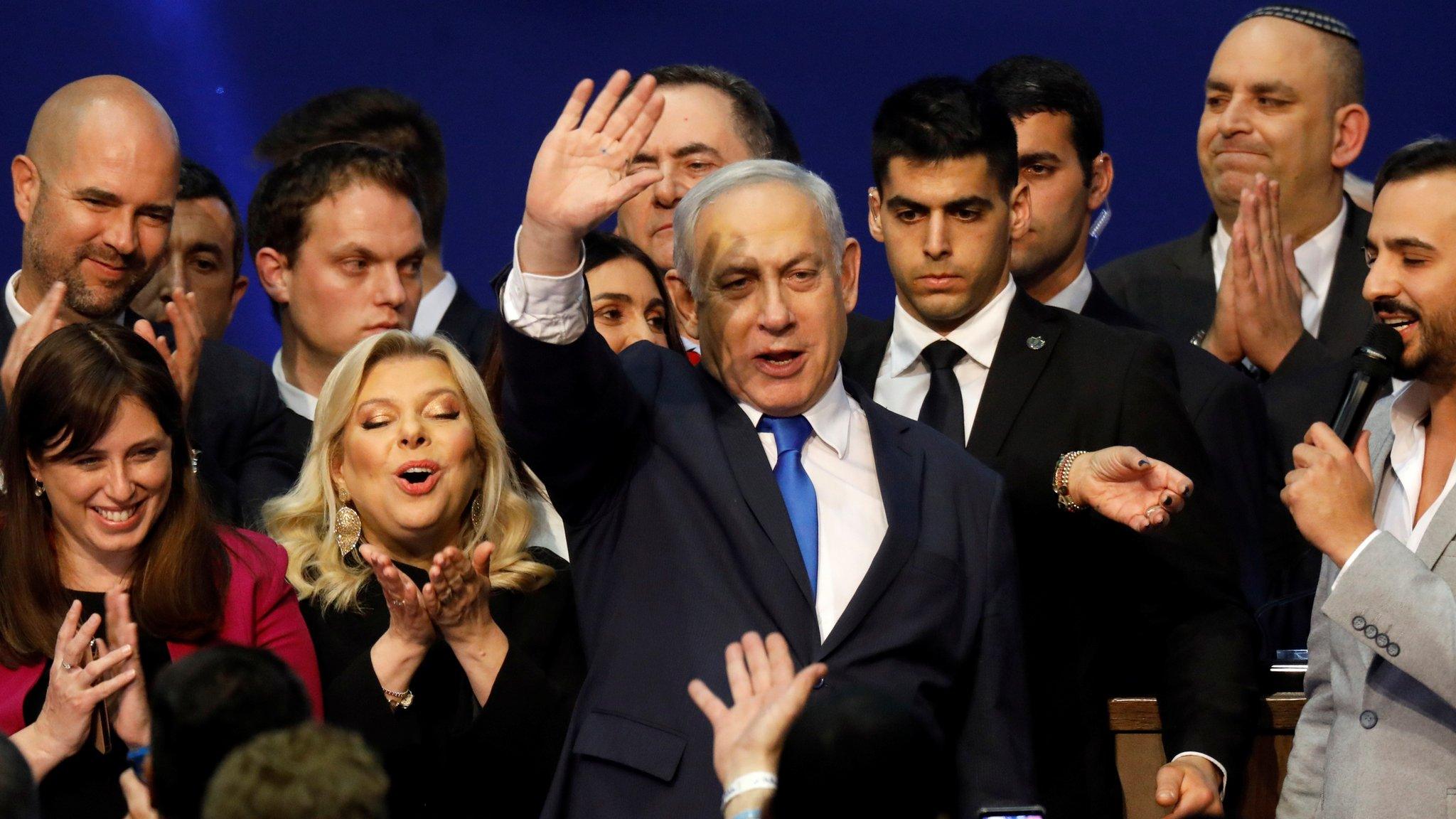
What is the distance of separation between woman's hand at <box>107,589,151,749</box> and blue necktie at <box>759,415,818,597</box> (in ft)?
3.08

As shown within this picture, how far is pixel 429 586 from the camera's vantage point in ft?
9.25

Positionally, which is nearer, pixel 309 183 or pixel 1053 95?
pixel 309 183

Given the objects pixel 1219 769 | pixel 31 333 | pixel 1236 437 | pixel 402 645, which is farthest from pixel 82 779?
pixel 1236 437

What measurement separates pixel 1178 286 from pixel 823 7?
1.54m

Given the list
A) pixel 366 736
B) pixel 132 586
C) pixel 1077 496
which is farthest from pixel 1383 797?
pixel 132 586

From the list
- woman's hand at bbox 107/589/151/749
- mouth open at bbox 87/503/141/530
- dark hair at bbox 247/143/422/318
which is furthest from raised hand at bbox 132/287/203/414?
woman's hand at bbox 107/589/151/749

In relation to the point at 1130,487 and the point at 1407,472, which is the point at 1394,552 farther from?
the point at 1130,487

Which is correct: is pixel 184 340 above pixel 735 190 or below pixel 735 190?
below

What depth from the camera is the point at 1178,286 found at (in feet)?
14.5

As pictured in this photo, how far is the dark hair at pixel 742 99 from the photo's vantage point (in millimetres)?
4164

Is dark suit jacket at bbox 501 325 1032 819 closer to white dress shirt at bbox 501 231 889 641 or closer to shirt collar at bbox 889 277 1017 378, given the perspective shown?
white dress shirt at bbox 501 231 889 641

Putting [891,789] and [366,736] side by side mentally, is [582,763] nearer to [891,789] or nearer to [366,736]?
[366,736]

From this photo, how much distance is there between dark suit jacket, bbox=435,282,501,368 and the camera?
4.26 meters

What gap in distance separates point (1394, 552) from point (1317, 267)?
5.89ft
